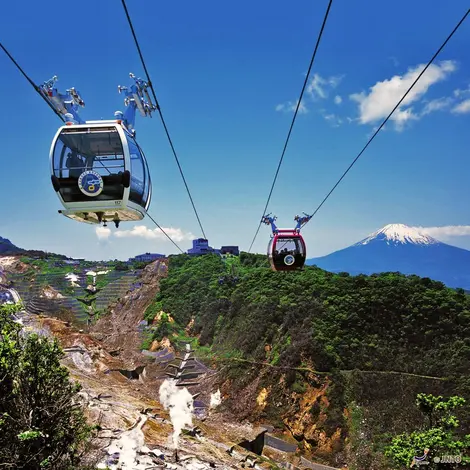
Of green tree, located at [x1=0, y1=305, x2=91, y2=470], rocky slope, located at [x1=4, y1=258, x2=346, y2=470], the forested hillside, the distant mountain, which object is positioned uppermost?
the distant mountain

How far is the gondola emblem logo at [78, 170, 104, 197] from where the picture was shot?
9656mm

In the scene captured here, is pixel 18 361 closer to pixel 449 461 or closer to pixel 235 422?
pixel 449 461

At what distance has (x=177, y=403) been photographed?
33500 millimetres

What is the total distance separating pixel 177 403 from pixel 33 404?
74.0 ft

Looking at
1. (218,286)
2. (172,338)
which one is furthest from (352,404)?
(218,286)

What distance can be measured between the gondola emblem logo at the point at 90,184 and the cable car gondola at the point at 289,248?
8.41m

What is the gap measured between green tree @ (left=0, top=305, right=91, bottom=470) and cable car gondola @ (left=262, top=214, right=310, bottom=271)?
29.0ft

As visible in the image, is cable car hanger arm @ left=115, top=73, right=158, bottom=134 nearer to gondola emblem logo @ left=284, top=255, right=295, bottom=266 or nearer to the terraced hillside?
gondola emblem logo @ left=284, top=255, right=295, bottom=266

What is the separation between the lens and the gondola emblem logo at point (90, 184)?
9656mm

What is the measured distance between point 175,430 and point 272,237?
15.6 m

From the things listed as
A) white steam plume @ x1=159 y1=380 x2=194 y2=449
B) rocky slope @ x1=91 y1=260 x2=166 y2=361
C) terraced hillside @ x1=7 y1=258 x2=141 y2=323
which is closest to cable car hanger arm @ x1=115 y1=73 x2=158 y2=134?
white steam plume @ x1=159 y1=380 x2=194 y2=449

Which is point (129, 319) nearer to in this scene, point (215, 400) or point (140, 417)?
point (215, 400)

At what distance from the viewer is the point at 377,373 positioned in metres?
30.6

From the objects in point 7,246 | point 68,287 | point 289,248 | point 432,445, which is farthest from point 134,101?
point 7,246
